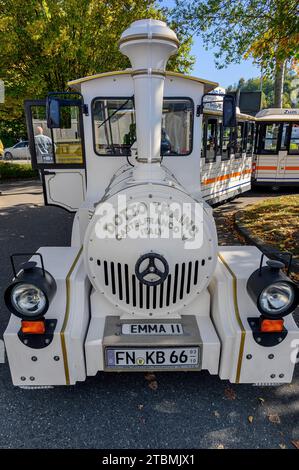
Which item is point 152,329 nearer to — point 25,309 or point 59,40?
point 25,309

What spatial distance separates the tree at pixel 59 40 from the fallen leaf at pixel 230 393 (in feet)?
38.6

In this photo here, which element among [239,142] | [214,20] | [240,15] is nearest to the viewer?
[240,15]

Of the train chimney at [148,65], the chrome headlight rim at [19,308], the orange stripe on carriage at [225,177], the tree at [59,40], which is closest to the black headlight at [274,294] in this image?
the train chimney at [148,65]

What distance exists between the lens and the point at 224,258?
125 inches

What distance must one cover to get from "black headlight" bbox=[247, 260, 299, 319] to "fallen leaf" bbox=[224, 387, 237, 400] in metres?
0.92

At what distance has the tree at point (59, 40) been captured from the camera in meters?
11.6

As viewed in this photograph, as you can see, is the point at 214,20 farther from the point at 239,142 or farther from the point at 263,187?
the point at 263,187

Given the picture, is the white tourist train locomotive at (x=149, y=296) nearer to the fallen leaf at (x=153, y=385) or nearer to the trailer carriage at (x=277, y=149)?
the fallen leaf at (x=153, y=385)

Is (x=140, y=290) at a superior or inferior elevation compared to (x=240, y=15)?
inferior

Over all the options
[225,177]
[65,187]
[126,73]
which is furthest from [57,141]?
[225,177]

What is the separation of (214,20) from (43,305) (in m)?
10.2

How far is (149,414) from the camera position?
8.75 ft

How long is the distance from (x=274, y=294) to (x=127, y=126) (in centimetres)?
278

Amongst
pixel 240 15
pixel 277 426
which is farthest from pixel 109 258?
pixel 240 15
